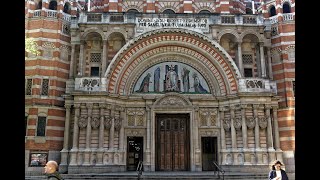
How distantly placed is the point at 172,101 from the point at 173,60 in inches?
138

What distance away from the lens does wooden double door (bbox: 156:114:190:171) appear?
73.5 ft

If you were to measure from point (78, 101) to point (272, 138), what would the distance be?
1407 centimetres

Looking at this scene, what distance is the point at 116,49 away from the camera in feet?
79.5

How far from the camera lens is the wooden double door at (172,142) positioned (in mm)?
22391

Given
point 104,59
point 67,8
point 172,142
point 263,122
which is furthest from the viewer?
point 67,8

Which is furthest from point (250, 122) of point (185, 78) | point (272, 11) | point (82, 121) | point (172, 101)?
point (82, 121)

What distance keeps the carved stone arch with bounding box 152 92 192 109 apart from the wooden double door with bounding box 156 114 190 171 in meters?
0.87

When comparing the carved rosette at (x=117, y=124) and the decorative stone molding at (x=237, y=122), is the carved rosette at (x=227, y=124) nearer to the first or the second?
the decorative stone molding at (x=237, y=122)

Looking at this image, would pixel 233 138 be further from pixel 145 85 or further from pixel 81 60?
pixel 81 60

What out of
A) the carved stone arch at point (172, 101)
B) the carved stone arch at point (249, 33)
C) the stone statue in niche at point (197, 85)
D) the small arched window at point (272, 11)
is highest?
the small arched window at point (272, 11)

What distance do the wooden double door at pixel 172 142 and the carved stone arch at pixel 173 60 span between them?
3.00 meters

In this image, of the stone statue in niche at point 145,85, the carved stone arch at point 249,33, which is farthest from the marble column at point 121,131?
the carved stone arch at point 249,33

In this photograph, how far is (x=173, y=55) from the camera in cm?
2409
